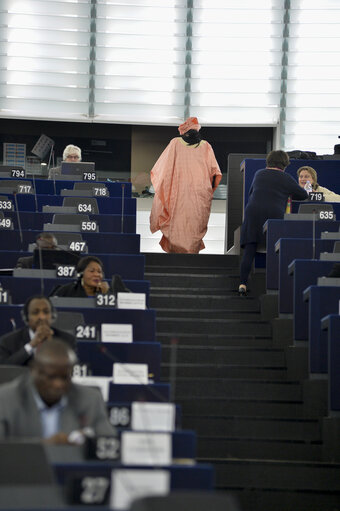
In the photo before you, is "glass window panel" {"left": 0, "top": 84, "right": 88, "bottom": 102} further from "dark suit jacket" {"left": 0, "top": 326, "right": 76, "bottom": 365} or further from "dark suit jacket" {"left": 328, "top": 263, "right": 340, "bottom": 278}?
"dark suit jacket" {"left": 0, "top": 326, "right": 76, "bottom": 365}

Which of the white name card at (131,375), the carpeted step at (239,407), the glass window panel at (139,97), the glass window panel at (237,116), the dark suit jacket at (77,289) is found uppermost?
the glass window panel at (139,97)

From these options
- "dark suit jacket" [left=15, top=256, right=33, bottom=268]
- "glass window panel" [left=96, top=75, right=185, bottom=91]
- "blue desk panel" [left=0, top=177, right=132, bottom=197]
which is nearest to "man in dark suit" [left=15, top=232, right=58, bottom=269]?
"dark suit jacket" [left=15, top=256, right=33, bottom=268]

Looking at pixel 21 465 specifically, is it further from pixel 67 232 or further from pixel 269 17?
pixel 269 17

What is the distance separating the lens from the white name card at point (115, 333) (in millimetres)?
6840

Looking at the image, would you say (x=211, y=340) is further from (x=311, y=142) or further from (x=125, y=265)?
(x=311, y=142)

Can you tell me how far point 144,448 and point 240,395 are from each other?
343 cm

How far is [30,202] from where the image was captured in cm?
1134

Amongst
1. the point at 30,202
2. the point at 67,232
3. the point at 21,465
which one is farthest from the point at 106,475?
the point at 30,202

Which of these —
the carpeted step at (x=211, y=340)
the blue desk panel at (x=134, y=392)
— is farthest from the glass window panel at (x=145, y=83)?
the blue desk panel at (x=134, y=392)

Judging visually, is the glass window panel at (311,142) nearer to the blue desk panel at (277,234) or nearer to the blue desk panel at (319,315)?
the blue desk panel at (277,234)

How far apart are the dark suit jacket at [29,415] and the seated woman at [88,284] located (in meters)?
3.06

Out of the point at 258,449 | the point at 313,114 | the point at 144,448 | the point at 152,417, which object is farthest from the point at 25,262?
the point at 313,114

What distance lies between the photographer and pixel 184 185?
11.7 metres

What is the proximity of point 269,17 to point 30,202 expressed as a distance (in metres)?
6.34
